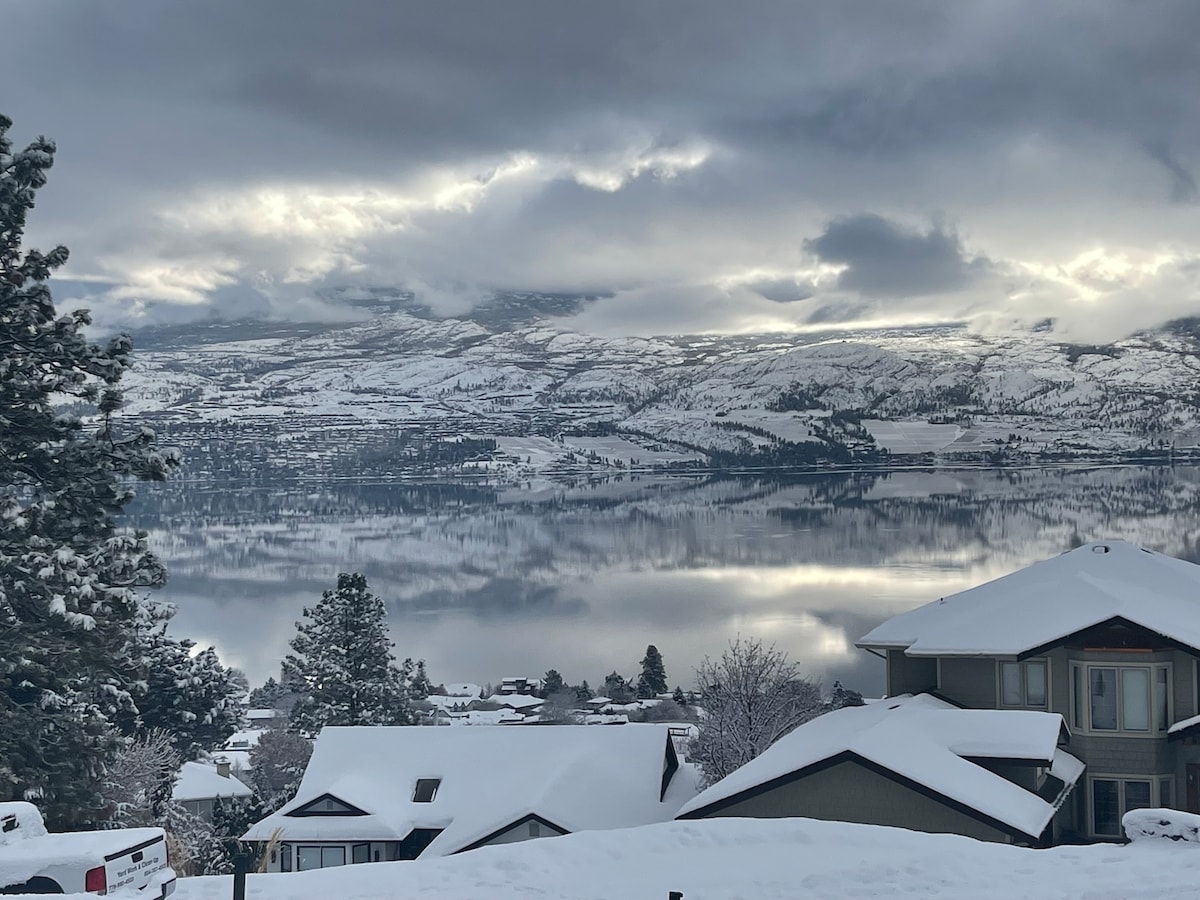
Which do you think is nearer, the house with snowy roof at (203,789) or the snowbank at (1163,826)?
the snowbank at (1163,826)

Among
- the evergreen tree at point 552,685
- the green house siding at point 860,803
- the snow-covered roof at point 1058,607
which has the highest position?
the snow-covered roof at point 1058,607

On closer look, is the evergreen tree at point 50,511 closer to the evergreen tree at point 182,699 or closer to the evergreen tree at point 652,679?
the evergreen tree at point 182,699

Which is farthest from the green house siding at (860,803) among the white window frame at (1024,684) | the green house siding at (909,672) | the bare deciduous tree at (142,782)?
the bare deciduous tree at (142,782)

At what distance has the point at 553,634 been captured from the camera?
78.5 m

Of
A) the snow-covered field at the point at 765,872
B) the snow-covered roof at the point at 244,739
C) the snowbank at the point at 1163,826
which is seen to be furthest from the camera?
the snow-covered roof at the point at 244,739

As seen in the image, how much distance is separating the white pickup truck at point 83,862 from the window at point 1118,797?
42.8ft

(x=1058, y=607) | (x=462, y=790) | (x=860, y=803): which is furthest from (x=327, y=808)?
(x=1058, y=607)

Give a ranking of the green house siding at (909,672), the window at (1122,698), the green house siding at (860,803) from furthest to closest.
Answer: the green house siding at (909,672) → the window at (1122,698) → the green house siding at (860,803)

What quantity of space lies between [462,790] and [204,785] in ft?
65.4

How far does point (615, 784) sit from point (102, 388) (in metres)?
11.1

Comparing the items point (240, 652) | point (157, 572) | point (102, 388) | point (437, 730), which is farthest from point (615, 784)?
point (240, 652)

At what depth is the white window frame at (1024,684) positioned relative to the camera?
18.0 metres

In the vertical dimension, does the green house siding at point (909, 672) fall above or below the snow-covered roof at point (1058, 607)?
below

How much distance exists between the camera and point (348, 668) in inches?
1425
